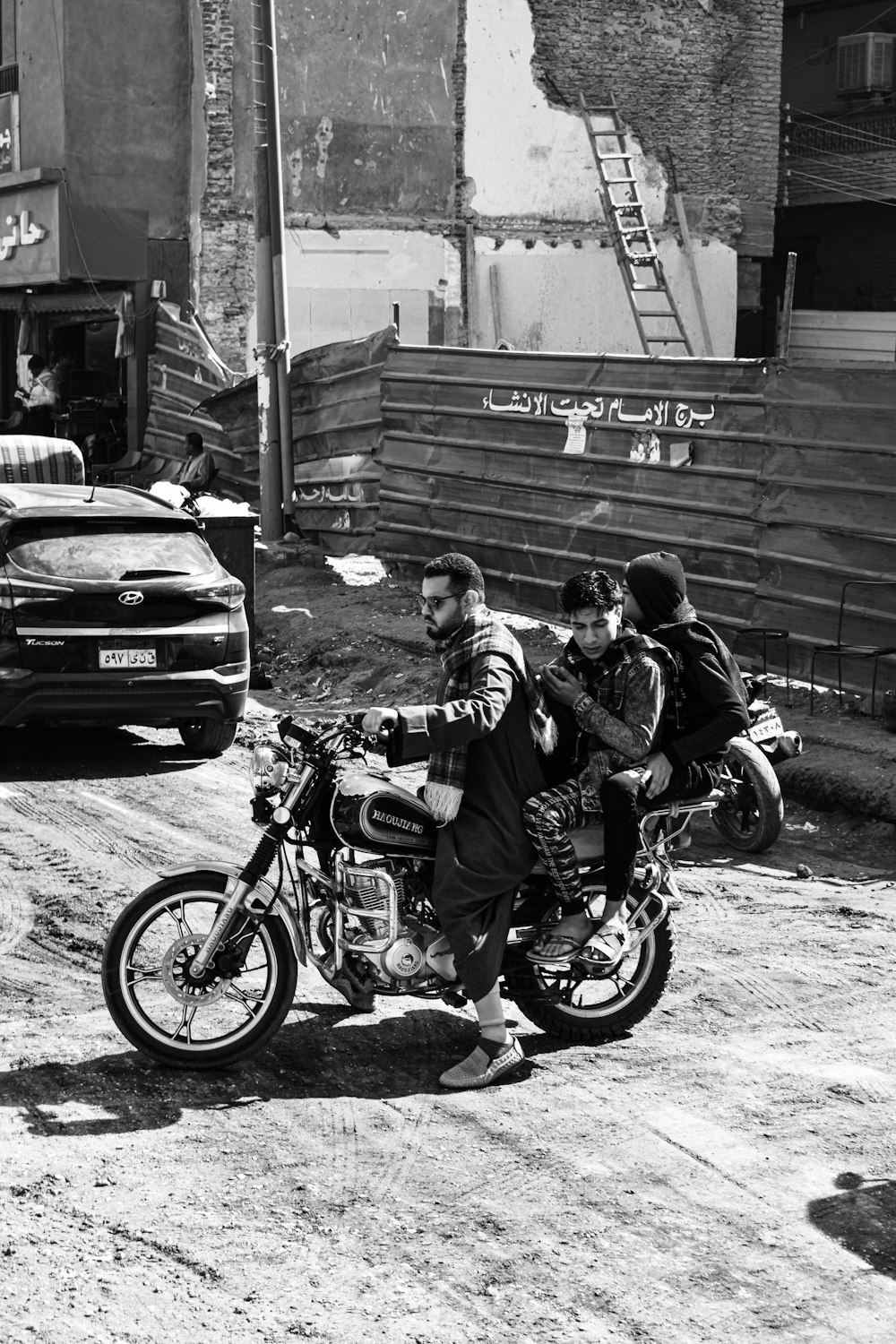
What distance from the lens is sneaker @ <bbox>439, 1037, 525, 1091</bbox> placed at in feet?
17.7

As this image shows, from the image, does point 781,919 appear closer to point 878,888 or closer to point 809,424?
point 878,888

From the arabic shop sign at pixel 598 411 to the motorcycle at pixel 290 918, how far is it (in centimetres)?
747

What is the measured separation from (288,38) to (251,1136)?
22085 millimetres

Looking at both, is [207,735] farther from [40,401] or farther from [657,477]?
[40,401]

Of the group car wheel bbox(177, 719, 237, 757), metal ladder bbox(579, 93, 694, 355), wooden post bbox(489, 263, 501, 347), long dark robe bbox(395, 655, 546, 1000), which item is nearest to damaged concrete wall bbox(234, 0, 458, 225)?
wooden post bbox(489, 263, 501, 347)

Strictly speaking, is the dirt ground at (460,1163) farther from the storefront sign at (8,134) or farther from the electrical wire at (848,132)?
the electrical wire at (848,132)

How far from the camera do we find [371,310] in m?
25.2

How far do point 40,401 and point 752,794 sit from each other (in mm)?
19535

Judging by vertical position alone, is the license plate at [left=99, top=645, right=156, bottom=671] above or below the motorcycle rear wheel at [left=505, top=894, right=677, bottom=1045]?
above

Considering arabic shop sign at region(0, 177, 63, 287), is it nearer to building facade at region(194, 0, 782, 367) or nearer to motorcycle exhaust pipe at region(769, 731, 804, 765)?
building facade at region(194, 0, 782, 367)

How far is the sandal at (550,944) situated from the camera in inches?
226

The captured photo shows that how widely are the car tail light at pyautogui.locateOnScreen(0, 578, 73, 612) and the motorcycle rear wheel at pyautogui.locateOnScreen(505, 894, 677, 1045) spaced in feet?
15.6

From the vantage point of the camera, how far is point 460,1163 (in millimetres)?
4793

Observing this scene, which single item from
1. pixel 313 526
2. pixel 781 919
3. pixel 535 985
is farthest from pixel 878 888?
pixel 313 526
